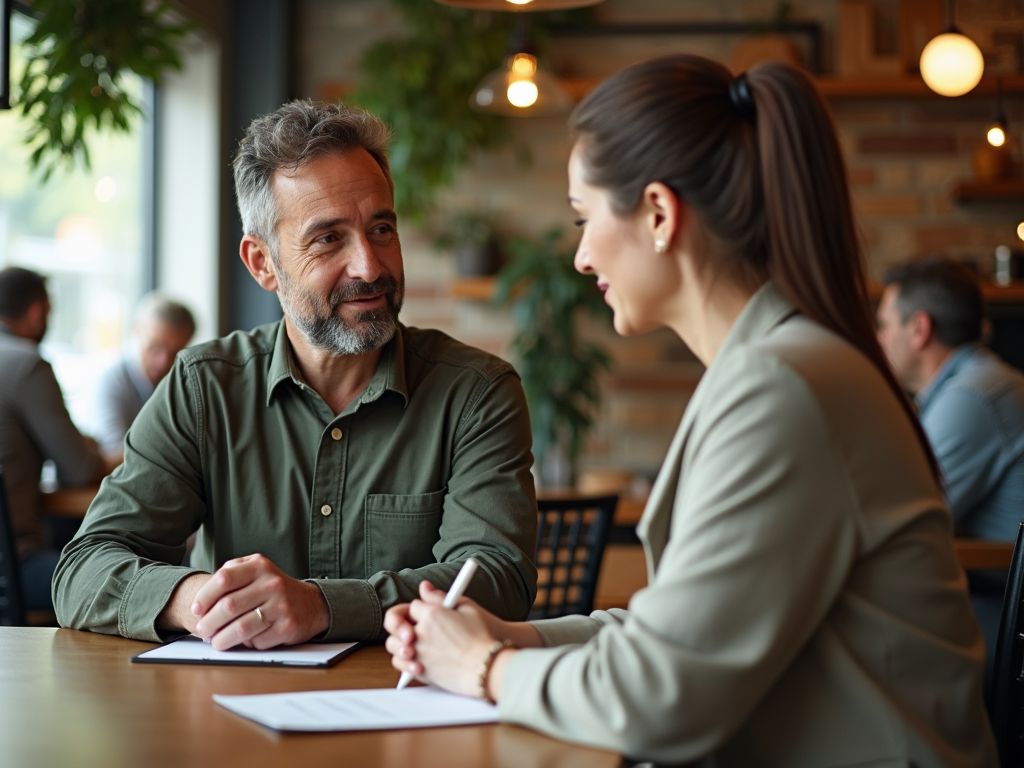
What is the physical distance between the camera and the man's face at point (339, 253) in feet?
5.85

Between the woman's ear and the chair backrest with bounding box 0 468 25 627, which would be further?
the chair backrest with bounding box 0 468 25 627

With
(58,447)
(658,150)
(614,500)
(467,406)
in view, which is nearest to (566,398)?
(58,447)

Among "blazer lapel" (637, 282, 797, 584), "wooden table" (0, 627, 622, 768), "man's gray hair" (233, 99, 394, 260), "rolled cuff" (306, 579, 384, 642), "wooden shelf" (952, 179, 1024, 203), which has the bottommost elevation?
"wooden table" (0, 627, 622, 768)

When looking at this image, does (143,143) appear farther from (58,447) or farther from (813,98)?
(813,98)

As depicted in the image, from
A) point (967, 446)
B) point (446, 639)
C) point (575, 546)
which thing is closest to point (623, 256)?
point (446, 639)

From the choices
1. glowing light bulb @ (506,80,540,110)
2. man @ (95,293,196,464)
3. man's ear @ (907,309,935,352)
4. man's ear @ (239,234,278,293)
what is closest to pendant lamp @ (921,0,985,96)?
man's ear @ (907,309,935,352)

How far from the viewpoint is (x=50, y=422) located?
3.56 metres

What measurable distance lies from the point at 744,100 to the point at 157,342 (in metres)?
3.82

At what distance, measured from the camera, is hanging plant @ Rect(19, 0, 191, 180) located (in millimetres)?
3193

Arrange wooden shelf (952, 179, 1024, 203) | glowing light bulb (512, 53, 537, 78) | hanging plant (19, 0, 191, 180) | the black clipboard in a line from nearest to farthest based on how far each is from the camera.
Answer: the black clipboard, hanging plant (19, 0, 191, 180), glowing light bulb (512, 53, 537, 78), wooden shelf (952, 179, 1024, 203)

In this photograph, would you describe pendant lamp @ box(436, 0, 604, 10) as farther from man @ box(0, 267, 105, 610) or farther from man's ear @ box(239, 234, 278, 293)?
man @ box(0, 267, 105, 610)

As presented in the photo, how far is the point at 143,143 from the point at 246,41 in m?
0.67

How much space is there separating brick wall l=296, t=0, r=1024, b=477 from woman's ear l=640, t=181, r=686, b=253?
411 cm

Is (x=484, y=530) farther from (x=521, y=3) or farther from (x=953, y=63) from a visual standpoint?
(x=953, y=63)
